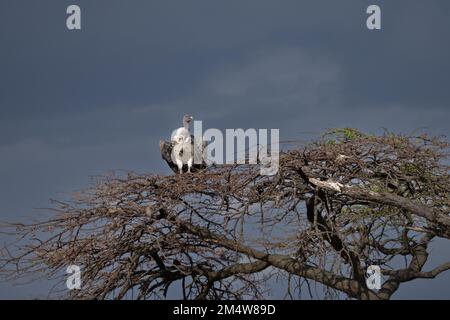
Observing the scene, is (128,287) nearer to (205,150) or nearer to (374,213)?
(205,150)

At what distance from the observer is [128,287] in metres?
10.6

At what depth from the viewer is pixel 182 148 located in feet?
39.8

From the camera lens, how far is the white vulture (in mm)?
12070

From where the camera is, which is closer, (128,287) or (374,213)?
(128,287)

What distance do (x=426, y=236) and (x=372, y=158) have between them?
3118 millimetres

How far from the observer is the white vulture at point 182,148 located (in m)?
12.1

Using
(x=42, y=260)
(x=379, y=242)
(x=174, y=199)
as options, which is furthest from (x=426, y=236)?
(x=42, y=260)

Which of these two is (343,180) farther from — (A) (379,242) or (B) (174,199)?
(A) (379,242)

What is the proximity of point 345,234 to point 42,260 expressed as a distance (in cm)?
456

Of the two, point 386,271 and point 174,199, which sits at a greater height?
point 174,199
